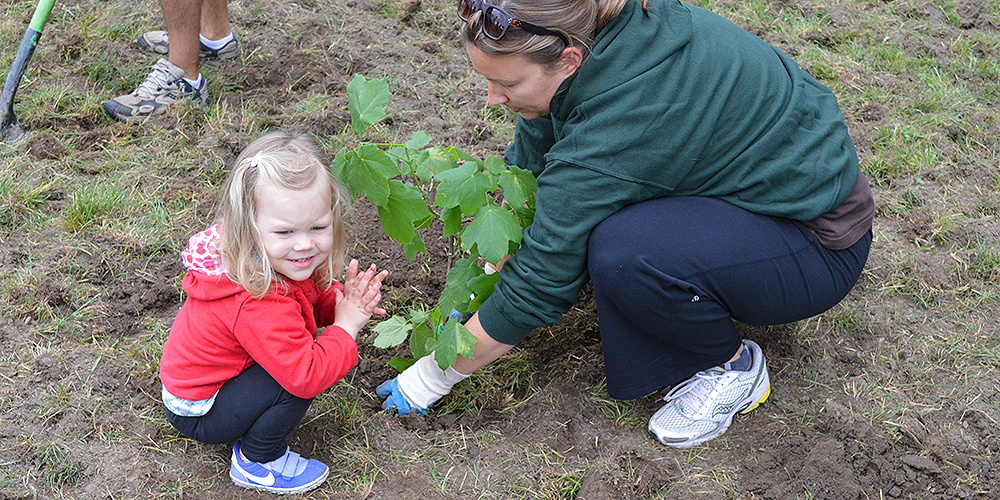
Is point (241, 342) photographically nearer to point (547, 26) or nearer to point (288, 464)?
point (288, 464)

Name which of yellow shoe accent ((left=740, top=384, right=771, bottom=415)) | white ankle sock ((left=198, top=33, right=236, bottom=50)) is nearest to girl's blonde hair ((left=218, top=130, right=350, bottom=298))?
yellow shoe accent ((left=740, top=384, right=771, bottom=415))

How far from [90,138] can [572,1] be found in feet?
8.10

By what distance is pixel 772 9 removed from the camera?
4359 mm

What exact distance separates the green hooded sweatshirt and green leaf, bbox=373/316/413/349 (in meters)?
0.22

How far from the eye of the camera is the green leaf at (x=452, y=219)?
2082 millimetres

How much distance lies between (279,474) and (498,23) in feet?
4.25

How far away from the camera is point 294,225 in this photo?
191 centimetres

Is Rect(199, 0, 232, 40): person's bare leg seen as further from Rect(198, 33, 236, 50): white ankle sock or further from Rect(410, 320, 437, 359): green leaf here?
Rect(410, 320, 437, 359): green leaf

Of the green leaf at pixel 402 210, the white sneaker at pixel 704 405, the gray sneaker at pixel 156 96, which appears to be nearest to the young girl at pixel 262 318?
the green leaf at pixel 402 210

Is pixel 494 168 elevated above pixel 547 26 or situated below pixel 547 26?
below

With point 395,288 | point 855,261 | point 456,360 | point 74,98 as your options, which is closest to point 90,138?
point 74,98

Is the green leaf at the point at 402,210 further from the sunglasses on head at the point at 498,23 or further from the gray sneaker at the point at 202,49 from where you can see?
the gray sneaker at the point at 202,49

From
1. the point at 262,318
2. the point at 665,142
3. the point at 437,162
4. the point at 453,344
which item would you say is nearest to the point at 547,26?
the point at 665,142

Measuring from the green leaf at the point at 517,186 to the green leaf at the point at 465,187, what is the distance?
0.21 ft
